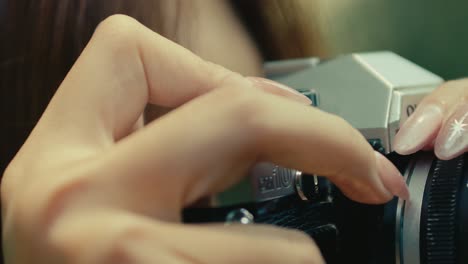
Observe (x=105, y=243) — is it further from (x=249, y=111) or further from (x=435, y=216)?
(x=435, y=216)

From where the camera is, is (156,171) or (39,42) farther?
(39,42)

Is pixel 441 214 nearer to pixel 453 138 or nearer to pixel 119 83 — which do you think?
pixel 453 138

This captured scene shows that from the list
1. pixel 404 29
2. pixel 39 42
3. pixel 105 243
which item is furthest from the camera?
pixel 404 29

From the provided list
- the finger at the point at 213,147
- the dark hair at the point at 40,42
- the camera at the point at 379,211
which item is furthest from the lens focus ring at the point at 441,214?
the dark hair at the point at 40,42

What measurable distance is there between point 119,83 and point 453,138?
0.18 m

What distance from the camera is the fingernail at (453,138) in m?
0.28

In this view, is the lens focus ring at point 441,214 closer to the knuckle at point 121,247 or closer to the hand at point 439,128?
the hand at point 439,128

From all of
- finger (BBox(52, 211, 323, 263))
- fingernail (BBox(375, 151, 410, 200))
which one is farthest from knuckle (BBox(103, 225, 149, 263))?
fingernail (BBox(375, 151, 410, 200))

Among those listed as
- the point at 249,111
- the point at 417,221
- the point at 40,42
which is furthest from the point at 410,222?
the point at 40,42

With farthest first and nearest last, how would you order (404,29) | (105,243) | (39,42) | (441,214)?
(404,29), (39,42), (441,214), (105,243)

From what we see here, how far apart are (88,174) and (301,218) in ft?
0.41

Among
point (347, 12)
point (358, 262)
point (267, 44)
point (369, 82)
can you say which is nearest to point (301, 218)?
point (358, 262)

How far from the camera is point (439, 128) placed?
1.02 feet

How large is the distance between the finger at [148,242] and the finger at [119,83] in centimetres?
4
